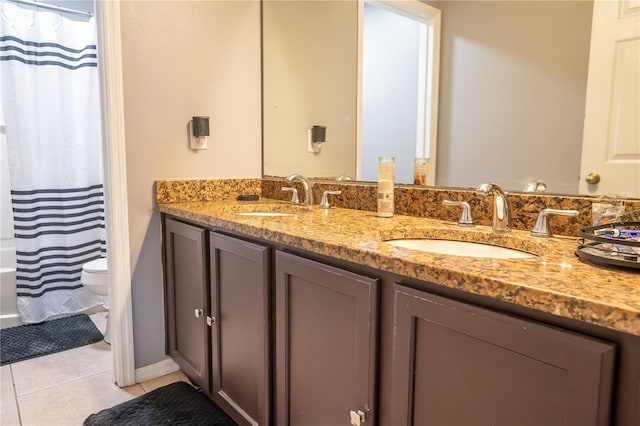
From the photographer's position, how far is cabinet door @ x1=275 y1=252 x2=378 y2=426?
101 cm

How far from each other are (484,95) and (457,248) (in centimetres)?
55

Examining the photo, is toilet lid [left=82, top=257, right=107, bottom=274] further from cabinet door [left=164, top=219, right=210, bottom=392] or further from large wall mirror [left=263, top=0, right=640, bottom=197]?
large wall mirror [left=263, top=0, right=640, bottom=197]

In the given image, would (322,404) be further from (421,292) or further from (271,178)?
(271,178)

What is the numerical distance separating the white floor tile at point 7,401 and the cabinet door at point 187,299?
0.63 meters

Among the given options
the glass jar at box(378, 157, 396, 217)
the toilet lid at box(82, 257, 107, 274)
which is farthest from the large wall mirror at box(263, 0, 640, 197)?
the toilet lid at box(82, 257, 107, 274)

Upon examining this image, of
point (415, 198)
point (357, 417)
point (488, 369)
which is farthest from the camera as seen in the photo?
point (415, 198)

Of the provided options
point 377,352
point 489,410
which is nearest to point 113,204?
point 377,352

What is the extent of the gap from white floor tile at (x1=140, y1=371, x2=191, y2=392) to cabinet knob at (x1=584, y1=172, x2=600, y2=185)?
1823mm

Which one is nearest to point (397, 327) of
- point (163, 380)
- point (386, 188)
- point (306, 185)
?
point (386, 188)

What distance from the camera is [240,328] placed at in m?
1.48

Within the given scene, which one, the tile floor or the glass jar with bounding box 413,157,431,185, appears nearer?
the glass jar with bounding box 413,157,431,185

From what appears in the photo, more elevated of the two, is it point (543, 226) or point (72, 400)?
point (543, 226)

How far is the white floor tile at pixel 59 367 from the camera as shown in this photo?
2.01 meters

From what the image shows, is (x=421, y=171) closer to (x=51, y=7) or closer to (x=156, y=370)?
(x=156, y=370)
